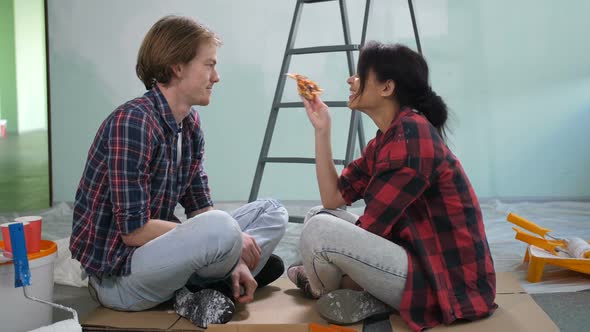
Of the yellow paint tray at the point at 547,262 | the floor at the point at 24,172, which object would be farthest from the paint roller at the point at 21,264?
the floor at the point at 24,172

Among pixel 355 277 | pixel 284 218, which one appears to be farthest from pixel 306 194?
pixel 355 277

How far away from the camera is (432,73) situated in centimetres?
428

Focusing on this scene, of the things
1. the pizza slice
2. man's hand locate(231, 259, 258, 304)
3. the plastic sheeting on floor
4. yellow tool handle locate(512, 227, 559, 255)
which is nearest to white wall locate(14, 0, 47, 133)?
the plastic sheeting on floor

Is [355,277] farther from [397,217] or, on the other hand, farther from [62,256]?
[62,256]

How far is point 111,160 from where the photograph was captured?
1.69 metres

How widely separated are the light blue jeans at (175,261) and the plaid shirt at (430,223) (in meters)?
0.43

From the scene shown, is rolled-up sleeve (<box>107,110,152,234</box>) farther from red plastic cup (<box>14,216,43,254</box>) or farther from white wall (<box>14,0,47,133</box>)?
white wall (<box>14,0,47,133</box>)

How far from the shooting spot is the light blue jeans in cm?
174

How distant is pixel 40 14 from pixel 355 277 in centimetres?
368

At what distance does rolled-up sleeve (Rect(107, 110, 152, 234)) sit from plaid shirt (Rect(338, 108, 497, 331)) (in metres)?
0.67

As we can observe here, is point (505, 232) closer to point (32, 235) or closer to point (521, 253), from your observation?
point (521, 253)

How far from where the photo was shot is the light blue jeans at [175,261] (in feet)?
5.72

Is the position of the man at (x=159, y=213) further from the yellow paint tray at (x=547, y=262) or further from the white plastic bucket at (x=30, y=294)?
the yellow paint tray at (x=547, y=262)

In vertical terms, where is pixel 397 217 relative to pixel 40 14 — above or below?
below
